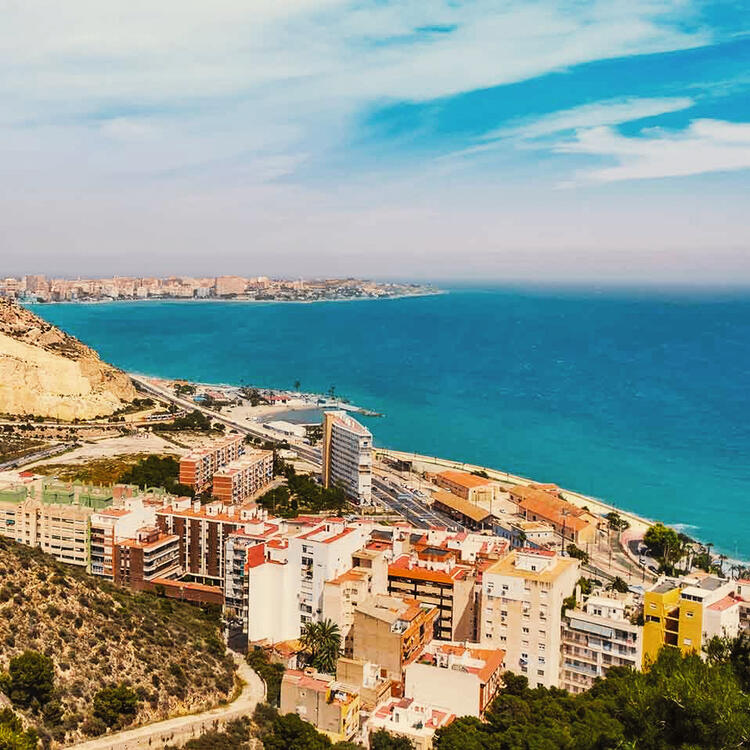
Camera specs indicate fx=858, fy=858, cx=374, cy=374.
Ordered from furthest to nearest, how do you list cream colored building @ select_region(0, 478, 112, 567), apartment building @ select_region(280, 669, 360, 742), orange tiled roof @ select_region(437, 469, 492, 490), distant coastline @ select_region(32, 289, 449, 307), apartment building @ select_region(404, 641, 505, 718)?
distant coastline @ select_region(32, 289, 449, 307), orange tiled roof @ select_region(437, 469, 492, 490), cream colored building @ select_region(0, 478, 112, 567), apartment building @ select_region(404, 641, 505, 718), apartment building @ select_region(280, 669, 360, 742)

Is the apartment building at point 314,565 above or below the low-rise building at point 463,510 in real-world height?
above

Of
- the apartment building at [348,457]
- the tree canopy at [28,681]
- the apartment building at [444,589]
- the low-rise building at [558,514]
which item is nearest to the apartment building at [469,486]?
the low-rise building at [558,514]

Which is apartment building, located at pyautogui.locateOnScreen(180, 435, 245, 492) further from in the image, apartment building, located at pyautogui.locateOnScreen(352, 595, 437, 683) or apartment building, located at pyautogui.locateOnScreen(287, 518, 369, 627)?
apartment building, located at pyautogui.locateOnScreen(352, 595, 437, 683)

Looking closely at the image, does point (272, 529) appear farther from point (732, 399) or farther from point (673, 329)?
point (673, 329)

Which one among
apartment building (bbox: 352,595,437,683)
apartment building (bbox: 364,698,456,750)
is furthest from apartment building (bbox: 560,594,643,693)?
apartment building (bbox: 364,698,456,750)

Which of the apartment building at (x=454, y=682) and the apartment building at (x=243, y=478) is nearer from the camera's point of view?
the apartment building at (x=454, y=682)

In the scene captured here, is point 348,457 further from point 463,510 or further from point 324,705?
point 324,705

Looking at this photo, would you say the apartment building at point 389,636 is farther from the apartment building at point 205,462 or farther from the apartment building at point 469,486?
the apartment building at point 469,486
